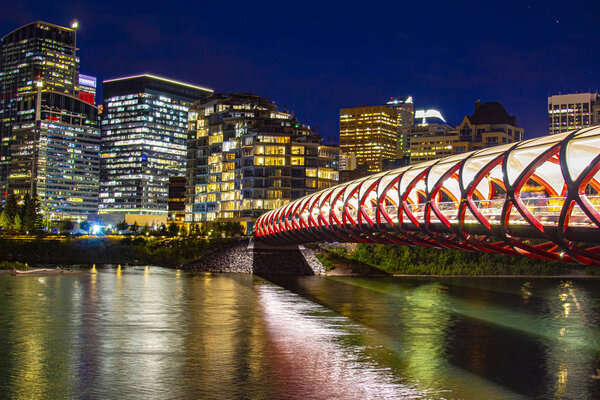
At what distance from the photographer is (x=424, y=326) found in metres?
40.4

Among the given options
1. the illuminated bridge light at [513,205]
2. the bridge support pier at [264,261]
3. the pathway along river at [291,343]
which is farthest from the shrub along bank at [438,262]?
the illuminated bridge light at [513,205]

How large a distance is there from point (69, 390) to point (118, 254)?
2935 inches

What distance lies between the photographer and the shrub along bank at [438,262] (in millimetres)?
79812

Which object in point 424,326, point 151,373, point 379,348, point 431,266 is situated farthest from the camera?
point 431,266

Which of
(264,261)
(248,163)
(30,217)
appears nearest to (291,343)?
(264,261)

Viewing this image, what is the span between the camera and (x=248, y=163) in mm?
126062

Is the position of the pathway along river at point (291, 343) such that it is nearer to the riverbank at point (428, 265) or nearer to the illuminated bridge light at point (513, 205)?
the illuminated bridge light at point (513, 205)

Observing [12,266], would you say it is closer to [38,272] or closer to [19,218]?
[38,272]

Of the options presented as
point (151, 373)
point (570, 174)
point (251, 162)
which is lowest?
point (151, 373)

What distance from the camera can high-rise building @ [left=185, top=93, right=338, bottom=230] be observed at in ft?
408

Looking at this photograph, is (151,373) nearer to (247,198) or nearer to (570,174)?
(570,174)

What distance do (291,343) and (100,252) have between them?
68.6 metres

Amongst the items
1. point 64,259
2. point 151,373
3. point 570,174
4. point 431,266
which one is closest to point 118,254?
point 64,259

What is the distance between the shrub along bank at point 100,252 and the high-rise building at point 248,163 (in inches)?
1092
